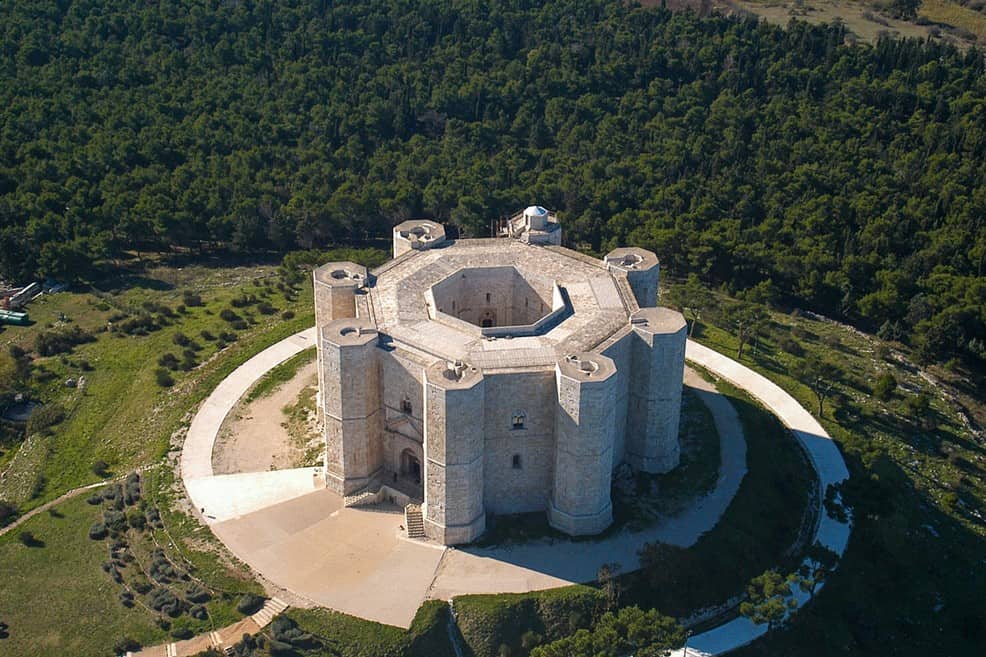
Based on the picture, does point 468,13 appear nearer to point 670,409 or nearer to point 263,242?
point 263,242

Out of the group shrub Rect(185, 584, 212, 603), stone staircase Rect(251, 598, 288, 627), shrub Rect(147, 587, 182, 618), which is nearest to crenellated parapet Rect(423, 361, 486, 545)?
stone staircase Rect(251, 598, 288, 627)

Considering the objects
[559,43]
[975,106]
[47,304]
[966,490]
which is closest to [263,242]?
[47,304]

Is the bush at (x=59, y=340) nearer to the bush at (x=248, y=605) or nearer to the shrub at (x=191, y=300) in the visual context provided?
the shrub at (x=191, y=300)

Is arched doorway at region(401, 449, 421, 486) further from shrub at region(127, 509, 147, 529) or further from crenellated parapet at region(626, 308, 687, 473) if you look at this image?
shrub at region(127, 509, 147, 529)

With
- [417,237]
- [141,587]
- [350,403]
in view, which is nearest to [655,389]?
[350,403]

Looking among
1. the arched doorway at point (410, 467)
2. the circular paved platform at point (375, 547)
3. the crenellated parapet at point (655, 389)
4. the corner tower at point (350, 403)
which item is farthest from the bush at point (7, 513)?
the crenellated parapet at point (655, 389)

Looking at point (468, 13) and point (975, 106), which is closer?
point (975, 106)
